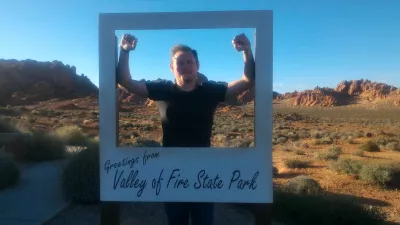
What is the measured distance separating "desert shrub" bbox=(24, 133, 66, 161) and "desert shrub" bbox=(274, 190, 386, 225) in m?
8.63

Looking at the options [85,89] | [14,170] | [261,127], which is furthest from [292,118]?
[261,127]

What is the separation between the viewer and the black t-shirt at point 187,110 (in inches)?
153

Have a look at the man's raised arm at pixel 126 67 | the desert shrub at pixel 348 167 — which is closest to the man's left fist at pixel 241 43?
the man's raised arm at pixel 126 67

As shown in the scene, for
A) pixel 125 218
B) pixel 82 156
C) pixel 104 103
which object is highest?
pixel 104 103

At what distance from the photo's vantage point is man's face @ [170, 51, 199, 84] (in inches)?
155

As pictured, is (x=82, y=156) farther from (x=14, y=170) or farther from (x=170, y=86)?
(x=170, y=86)

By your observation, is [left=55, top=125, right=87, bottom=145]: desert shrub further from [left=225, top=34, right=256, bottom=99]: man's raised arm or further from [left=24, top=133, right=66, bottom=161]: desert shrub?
[left=225, top=34, right=256, bottom=99]: man's raised arm

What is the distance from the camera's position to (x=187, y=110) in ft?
12.8

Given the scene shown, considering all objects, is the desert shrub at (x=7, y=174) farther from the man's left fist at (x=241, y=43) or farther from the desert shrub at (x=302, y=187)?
the man's left fist at (x=241, y=43)

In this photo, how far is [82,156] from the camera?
27.0ft

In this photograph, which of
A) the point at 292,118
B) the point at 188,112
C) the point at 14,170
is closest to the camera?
the point at 188,112

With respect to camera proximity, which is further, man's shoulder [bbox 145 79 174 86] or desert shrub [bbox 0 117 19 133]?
desert shrub [bbox 0 117 19 133]

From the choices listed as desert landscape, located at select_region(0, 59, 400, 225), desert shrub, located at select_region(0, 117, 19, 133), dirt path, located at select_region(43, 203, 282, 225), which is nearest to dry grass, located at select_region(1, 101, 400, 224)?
desert landscape, located at select_region(0, 59, 400, 225)

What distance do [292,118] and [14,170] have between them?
5256cm
